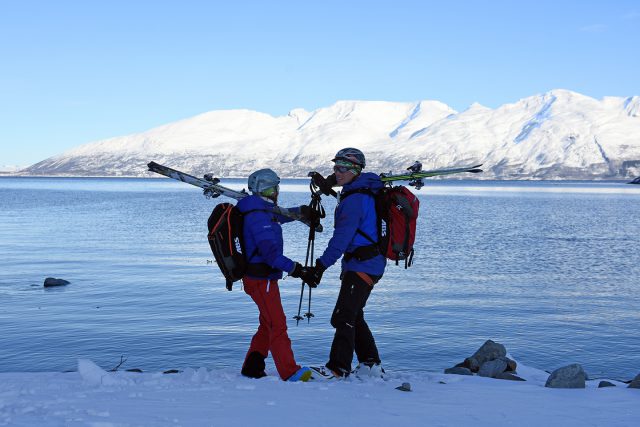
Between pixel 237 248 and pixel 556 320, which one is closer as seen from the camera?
pixel 237 248

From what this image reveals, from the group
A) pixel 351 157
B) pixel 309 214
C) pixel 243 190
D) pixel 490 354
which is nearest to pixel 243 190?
pixel 243 190

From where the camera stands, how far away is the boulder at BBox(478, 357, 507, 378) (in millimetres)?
11648

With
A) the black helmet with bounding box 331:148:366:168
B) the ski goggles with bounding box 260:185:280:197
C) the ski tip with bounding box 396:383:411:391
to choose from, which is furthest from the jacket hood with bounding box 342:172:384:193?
the ski tip with bounding box 396:383:411:391

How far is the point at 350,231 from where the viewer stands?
9211mm

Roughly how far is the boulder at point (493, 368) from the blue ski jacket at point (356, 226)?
3.24m

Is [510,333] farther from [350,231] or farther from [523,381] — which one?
[350,231]

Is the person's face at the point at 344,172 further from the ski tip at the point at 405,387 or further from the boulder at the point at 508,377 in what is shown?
the boulder at the point at 508,377

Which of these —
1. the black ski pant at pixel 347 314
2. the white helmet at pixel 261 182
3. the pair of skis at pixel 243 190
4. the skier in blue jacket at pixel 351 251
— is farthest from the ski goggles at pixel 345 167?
the black ski pant at pixel 347 314

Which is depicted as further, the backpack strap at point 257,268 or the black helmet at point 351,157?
the black helmet at point 351,157

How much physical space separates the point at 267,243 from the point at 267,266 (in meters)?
0.33

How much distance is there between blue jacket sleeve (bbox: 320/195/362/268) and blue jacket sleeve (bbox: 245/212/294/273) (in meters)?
0.48

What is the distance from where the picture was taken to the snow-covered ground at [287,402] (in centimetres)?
756

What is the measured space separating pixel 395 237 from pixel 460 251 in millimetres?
31271

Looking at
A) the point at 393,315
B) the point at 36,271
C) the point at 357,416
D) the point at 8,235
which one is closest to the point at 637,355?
the point at 393,315
